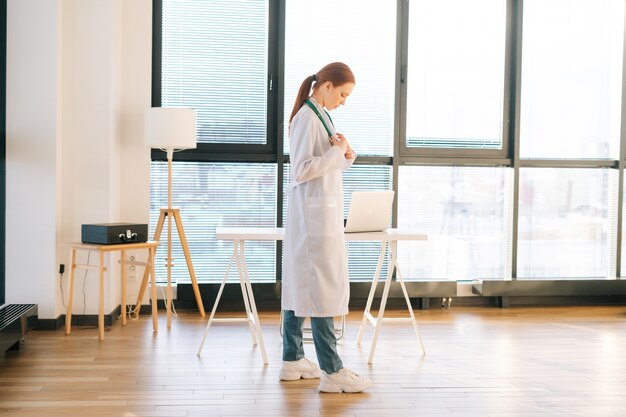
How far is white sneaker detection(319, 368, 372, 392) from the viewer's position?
3566mm

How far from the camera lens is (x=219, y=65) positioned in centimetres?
591

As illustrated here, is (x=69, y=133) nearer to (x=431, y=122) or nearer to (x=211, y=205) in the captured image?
(x=211, y=205)

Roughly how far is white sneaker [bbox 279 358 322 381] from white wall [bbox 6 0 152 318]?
75.5 inches

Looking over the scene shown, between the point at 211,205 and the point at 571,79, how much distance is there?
3205mm

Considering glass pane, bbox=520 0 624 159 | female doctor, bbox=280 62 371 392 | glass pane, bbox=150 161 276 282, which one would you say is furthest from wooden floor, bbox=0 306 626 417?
glass pane, bbox=520 0 624 159

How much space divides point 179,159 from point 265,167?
0.68 meters

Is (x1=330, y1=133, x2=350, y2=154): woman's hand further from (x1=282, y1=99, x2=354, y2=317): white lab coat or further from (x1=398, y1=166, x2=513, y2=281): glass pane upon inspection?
(x1=398, y1=166, x2=513, y2=281): glass pane

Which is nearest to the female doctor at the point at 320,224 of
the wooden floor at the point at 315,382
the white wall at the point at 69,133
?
the wooden floor at the point at 315,382

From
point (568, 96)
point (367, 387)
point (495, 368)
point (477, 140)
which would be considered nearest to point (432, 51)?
point (477, 140)

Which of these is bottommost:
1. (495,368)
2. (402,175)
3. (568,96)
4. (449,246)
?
(495,368)

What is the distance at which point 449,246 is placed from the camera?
20.5 ft

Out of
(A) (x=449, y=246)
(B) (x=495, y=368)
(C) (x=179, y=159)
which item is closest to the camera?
(B) (x=495, y=368)

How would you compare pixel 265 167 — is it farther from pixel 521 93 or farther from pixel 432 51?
pixel 521 93

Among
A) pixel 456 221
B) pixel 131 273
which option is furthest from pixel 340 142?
pixel 456 221
